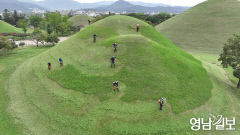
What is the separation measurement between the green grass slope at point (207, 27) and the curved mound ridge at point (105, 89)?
1744 inches

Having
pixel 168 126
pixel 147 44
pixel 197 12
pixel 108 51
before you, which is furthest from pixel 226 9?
pixel 168 126

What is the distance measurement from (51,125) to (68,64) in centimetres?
1219

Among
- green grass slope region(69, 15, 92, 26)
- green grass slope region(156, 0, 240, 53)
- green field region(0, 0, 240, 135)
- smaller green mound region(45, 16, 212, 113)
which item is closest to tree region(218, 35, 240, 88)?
green field region(0, 0, 240, 135)

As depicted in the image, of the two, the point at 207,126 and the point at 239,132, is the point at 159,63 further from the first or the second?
the point at 239,132

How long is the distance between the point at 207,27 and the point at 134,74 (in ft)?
247

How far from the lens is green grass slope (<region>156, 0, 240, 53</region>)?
62.3 meters

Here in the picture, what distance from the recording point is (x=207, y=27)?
74.2 metres

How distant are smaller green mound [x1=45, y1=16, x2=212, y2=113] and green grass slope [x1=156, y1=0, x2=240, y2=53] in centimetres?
4289

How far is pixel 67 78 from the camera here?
845 inches

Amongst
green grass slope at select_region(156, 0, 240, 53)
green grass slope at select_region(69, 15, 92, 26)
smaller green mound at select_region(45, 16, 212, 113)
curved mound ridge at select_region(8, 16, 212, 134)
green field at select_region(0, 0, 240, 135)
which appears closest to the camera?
green field at select_region(0, 0, 240, 135)

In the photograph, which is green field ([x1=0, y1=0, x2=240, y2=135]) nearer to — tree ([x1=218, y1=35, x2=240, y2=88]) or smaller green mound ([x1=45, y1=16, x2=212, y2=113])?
smaller green mound ([x1=45, y1=16, x2=212, y2=113])

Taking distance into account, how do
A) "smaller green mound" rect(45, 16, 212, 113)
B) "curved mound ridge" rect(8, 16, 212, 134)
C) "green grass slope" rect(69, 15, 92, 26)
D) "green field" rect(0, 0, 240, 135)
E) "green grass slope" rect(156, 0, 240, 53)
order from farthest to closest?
"green grass slope" rect(69, 15, 92, 26)
"green grass slope" rect(156, 0, 240, 53)
"smaller green mound" rect(45, 16, 212, 113)
"curved mound ridge" rect(8, 16, 212, 134)
"green field" rect(0, 0, 240, 135)

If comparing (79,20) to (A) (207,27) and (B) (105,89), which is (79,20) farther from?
(B) (105,89)

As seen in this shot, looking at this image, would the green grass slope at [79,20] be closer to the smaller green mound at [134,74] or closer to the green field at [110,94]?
the green field at [110,94]
